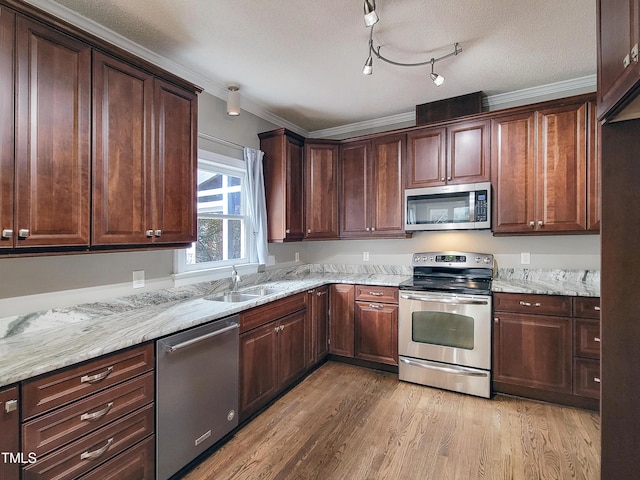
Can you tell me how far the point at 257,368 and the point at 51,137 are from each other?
1.92 metres

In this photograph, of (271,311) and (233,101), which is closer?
(271,311)

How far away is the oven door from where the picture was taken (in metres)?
2.89

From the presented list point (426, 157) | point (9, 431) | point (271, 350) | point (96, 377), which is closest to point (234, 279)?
point (271, 350)

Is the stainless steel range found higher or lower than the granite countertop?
lower

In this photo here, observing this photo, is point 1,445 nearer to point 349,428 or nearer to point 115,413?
point 115,413

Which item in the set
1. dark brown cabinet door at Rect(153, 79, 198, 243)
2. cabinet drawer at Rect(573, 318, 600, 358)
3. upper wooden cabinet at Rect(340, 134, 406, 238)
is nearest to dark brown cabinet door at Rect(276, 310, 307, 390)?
dark brown cabinet door at Rect(153, 79, 198, 243)

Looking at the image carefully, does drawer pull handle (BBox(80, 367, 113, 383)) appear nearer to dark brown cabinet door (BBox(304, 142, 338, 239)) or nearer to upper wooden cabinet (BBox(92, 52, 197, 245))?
upper wooden cabinet (BBox(92, 52, 197, 245))

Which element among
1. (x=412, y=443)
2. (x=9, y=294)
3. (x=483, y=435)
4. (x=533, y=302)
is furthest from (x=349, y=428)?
(x=9, y=294)

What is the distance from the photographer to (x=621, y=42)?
1126 mm

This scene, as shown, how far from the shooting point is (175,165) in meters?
2.23

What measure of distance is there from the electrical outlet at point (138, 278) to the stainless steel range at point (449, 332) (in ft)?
7.28

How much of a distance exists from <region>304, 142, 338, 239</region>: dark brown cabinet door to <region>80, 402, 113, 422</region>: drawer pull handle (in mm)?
2484

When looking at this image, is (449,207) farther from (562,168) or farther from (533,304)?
(533,304)

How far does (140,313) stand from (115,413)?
28.3 inches
